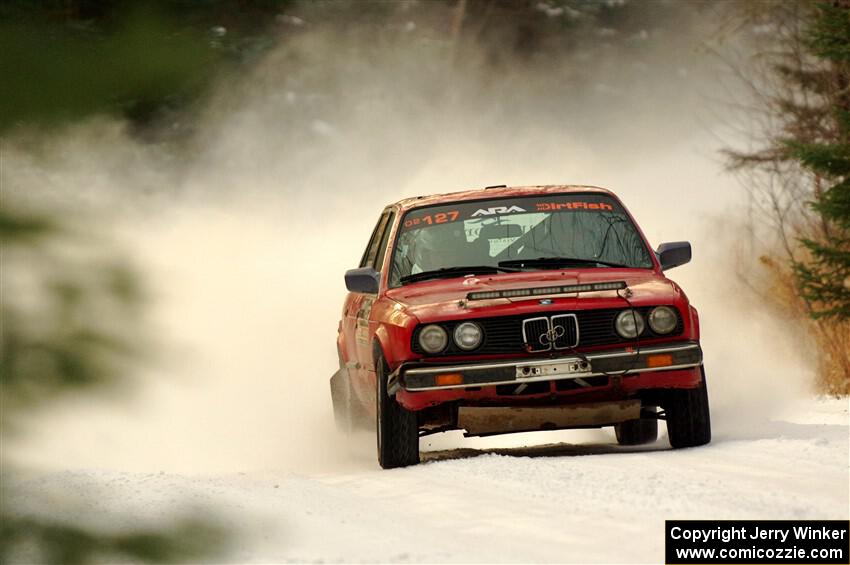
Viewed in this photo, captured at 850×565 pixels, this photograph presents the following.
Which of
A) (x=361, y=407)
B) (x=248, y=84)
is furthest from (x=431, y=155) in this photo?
(x=248, y=84)

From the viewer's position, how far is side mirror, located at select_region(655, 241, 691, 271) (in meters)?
9.27

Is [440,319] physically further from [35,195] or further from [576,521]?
[35,195]

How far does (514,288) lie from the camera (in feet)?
28.4

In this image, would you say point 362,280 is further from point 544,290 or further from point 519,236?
point 544,290

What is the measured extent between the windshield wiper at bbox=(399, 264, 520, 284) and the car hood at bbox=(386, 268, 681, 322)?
11 cm

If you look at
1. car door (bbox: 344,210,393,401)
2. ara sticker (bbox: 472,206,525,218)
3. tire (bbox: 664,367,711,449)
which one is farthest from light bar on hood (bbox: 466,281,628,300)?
ara sticker (bbox: 472,206,525,218)

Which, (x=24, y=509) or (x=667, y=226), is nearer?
(x=24, y=509)

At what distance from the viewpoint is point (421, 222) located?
992 cm

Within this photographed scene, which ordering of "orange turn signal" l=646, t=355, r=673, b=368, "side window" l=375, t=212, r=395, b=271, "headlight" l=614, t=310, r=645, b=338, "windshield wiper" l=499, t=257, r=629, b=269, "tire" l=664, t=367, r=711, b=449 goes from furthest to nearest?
"side window" l=375, t=212, r=395, b=271, "windshield wiper" l=499, t=257, r=629, b=269, "tire" l=664, t=367, r=711, b=449, "headlight" l=614, t=310, r=645, b=338, "orange turn signal" l=646, t=355, r=673, b=368

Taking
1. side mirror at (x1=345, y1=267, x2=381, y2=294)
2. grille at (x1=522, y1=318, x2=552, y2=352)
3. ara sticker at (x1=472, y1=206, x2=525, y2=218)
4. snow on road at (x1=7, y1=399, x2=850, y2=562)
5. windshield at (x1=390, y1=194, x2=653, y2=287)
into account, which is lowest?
snow on road at (x1=7, y1=399, x2=850, y2=562)

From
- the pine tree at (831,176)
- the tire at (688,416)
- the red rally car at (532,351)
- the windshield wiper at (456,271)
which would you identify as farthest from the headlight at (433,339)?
the pine tree at (831,176)

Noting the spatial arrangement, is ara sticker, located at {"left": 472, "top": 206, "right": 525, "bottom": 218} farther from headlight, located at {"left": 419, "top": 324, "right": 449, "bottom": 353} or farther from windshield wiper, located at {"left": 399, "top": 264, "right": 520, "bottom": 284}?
headlight, located at {"left": 419, "top": 324, "right": 449, "bottom": 353}

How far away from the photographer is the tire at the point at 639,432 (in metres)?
10.2

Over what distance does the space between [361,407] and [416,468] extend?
2.26 metres
